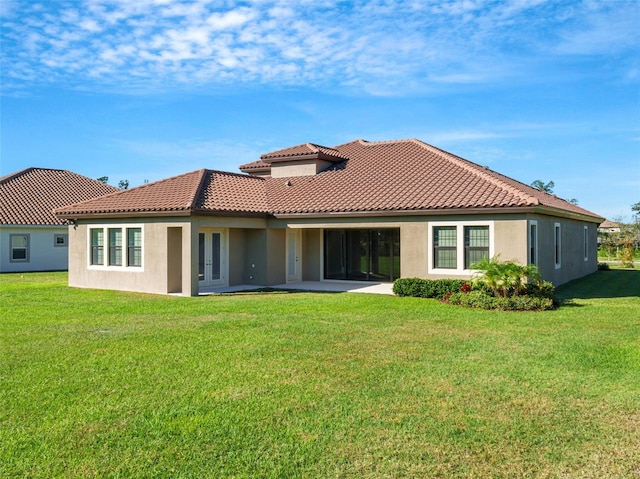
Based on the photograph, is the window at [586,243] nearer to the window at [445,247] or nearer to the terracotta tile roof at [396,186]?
the terracotta tile roof at [396,186]

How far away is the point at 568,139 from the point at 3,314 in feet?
103

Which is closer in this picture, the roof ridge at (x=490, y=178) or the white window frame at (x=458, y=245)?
the roof ridge at (x=490, y=178)

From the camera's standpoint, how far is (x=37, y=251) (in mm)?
Result: 31500

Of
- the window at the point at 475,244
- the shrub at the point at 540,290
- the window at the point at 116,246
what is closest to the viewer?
the shrub at the point at 540,290

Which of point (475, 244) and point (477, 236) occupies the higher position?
point (477, 236)

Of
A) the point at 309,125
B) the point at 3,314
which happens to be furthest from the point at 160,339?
the point at 309,125

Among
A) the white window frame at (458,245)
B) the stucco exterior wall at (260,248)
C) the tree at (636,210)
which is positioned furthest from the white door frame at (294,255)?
the tree at (636,210)

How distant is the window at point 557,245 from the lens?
21656 mm

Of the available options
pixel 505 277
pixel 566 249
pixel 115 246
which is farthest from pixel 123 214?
pixel 566 249

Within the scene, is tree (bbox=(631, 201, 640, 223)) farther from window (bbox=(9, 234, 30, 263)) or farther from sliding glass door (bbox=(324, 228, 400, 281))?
window (bbox=(9, 234, 30, 263))

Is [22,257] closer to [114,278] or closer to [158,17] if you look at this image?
[114,278]

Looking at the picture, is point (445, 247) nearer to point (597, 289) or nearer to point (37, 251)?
point (597, 289)

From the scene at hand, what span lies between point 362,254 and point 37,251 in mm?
19530

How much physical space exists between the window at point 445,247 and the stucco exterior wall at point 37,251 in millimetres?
22932
